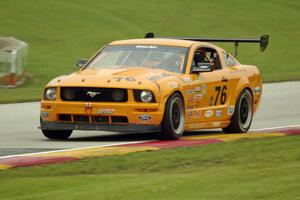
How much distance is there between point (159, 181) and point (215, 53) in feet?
20.9

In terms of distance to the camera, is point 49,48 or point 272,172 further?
point 49,48

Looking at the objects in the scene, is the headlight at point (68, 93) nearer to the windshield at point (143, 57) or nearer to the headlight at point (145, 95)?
the headlight at point (145, 95)

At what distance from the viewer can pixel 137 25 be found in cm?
3928

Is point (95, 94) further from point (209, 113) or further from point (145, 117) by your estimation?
point (209, 113)

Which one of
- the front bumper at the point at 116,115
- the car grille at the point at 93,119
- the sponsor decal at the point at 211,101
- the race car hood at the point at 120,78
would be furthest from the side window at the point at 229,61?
the car grille at the point at 93,119

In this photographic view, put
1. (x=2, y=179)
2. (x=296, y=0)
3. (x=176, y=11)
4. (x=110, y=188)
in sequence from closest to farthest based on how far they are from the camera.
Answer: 1. (x=110, y=188)
2. (x=2, y=179)
3. (x=176, y=11)
4. (x=296, y=0)

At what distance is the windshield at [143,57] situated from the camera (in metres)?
14.1

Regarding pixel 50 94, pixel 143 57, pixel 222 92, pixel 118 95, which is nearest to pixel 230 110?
pixel 222 92

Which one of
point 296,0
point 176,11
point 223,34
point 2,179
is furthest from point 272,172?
point 296,0

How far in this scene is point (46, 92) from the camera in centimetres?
1349

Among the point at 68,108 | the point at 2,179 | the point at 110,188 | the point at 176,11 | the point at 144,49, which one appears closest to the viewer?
the point at 110,188

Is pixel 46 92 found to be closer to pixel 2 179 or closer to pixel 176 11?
pixel 2 179

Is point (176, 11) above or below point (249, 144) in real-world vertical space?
below

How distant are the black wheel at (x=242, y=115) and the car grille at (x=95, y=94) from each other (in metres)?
2.51
